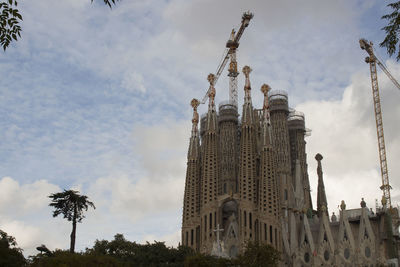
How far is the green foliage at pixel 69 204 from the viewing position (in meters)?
43.4

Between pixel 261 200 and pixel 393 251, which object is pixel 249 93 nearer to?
pixel 261 200

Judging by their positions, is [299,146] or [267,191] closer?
[267,191]

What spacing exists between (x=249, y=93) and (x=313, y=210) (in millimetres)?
23650

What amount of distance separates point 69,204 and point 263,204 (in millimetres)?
39570

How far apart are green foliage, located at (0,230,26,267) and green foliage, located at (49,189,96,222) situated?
758 centimetres

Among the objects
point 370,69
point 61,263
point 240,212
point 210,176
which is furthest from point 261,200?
point 61,263

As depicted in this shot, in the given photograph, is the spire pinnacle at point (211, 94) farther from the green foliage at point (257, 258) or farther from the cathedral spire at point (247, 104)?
the green foliage at point (257, 258)

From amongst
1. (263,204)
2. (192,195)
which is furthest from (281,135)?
(192,195)

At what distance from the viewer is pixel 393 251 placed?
75.6 meters

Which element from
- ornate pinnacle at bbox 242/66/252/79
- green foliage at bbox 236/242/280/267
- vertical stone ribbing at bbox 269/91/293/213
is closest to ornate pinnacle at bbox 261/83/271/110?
ornate pinnacle at bbox 242/66/252/79

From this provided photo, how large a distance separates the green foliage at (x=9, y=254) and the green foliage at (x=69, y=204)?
7.58m

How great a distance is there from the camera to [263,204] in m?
77.9

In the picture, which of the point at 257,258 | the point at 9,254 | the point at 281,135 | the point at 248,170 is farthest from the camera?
the point at 281,135

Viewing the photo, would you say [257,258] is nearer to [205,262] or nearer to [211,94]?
[205,262]
